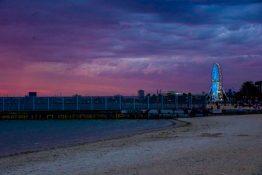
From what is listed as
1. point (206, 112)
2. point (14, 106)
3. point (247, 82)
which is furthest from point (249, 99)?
point (14, 106)

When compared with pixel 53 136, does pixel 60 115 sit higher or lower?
higher

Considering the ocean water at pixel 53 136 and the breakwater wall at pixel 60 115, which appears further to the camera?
the breakwater wall at pixel 60 115

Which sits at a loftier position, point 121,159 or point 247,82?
point 247,82

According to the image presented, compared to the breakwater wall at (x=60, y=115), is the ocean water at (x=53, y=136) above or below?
below

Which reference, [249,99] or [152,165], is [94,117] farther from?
[152,165]

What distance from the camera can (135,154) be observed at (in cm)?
2369

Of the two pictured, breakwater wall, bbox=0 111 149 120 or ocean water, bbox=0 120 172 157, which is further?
breakwater wall, bbox=0 111 149 120

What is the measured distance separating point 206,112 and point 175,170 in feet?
297

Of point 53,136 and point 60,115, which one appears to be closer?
point 53,136

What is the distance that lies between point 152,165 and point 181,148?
7.29 m

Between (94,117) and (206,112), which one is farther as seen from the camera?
(94,117)

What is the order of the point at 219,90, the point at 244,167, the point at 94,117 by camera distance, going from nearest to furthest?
the point at 244,167 < the point at 94,117 < the point at 219,90

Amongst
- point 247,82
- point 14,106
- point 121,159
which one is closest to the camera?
point 121,159

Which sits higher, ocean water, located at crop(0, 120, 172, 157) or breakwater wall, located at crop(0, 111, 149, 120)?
breakwater wall, located at crop(0, 111, 149, 120)
